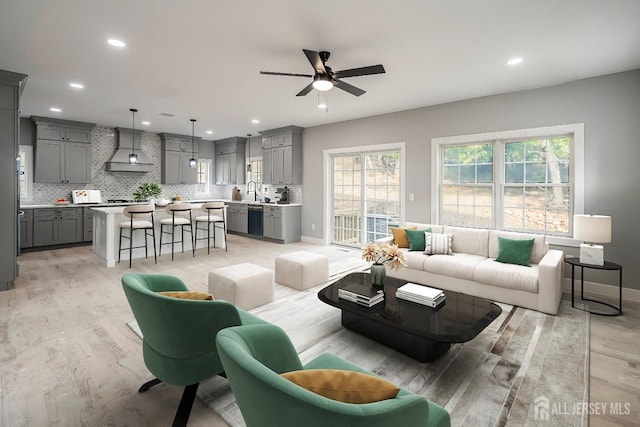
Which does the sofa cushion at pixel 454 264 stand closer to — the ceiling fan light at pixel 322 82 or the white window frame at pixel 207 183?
the ceiling fan light at pixel 322 82

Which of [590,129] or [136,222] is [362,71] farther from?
[136,222]

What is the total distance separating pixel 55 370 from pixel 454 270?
4.09 metres

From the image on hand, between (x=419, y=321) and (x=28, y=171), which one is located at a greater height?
(x=28, y=171)

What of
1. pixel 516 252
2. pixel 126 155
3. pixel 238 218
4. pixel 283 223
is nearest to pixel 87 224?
pixel 126 155

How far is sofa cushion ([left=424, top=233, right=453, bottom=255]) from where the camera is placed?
4533mm

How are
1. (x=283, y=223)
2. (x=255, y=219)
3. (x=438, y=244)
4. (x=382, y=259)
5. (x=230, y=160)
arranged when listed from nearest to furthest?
(x=382, y=259), (x=438, y=244), (x=283, y=223), (x=255, y=219), (x=230, y=160)

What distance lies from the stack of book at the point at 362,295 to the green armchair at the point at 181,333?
49.0 inches

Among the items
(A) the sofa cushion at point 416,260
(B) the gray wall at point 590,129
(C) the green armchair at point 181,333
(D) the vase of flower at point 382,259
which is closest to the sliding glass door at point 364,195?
(B) the gray wall at point 590,129

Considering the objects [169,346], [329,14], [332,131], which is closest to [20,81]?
[329,14]

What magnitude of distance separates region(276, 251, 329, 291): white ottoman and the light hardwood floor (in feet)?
3.48

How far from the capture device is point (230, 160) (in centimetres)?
971

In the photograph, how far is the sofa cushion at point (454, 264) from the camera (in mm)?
3969

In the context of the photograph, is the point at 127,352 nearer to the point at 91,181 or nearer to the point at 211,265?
the point at 211,265

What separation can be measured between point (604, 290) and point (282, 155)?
21.2ft
